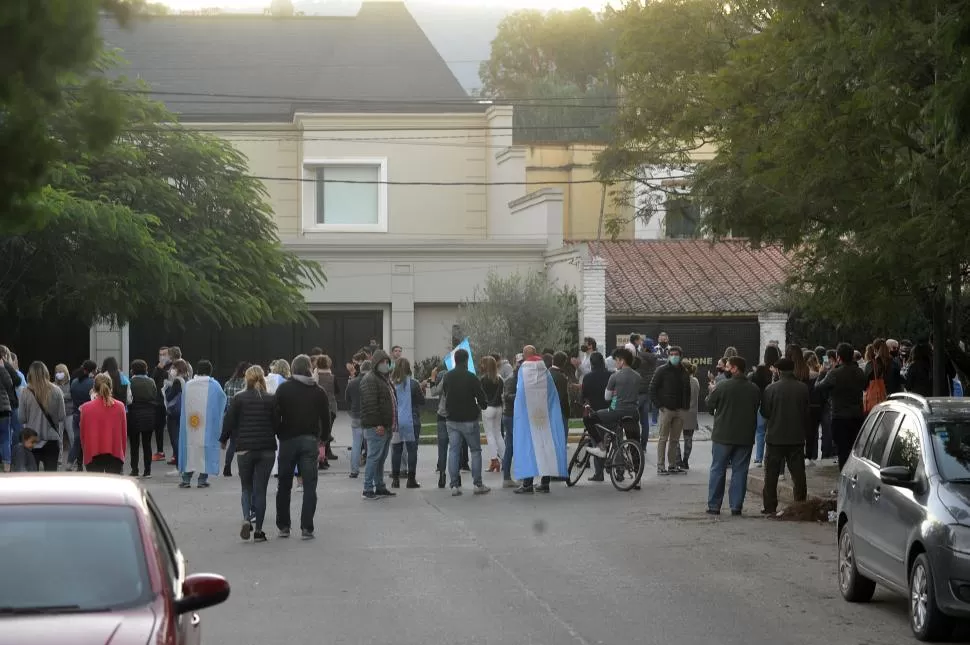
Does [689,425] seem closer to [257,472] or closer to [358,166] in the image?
[257,472]

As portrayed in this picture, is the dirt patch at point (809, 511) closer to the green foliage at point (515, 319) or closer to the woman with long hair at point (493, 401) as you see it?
the woman with long hair at point (493, 401)

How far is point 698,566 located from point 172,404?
37.6 ft

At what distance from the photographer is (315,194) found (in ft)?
134

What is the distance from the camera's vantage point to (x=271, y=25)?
1812 inches

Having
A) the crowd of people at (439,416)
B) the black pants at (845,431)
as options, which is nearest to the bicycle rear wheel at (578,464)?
the crowd of people at (439,416)

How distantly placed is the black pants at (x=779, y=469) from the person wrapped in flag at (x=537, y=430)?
135 inches

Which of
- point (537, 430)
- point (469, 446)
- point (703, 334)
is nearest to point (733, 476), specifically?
point (537, 430)

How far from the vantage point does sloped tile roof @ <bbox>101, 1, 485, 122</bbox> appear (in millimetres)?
41969

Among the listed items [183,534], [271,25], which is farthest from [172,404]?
[271,25]

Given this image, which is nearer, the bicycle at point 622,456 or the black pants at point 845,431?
the black pants at point 845,431

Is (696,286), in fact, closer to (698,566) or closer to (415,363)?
(415,363)

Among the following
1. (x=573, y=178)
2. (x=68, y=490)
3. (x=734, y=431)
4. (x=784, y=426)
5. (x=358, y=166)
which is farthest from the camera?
(x=573, y=178)

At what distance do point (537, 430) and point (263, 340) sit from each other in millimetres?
19080

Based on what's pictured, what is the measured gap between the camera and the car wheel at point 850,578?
36.9ft
